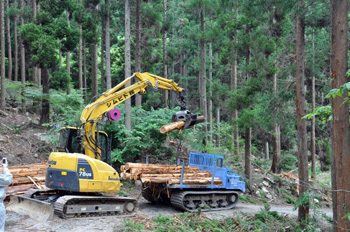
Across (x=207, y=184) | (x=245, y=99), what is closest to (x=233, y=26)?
(x=245, y=99)

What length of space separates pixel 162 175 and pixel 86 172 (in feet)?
10.8

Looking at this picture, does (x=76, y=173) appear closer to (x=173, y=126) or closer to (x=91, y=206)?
(x=91, y=206)

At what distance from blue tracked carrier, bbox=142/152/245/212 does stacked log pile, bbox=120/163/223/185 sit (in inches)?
5.7

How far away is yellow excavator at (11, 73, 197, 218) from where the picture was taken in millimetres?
8969

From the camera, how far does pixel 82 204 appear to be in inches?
361

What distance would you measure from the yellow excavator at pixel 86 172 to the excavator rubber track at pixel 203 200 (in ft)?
5.52

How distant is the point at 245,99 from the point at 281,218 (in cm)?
584

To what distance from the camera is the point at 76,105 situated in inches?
758

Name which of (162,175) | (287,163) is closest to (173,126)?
(162,175)

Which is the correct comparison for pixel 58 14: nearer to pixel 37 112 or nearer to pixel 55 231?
pixel 37 112

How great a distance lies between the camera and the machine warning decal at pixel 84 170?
8992 mm

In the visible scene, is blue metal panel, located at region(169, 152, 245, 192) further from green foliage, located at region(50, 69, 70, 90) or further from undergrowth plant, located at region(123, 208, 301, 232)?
green foliage, located at region(50, 69, 70, 90)

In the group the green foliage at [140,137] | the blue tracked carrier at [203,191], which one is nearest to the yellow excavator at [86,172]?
the blue tracked carrier at [203,191]

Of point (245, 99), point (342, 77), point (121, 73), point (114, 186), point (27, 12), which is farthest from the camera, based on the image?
point (121, 73)
